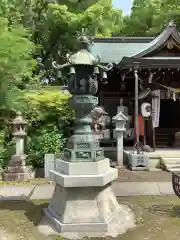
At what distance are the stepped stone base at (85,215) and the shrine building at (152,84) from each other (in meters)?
8.05

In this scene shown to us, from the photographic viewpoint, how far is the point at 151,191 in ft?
28.5

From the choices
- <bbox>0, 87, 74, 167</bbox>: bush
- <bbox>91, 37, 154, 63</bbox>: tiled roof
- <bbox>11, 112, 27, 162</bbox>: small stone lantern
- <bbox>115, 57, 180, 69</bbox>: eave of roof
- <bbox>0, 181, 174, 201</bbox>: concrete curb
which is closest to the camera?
<bbox>0, 181, 174, 201</bbox>: concrete curb

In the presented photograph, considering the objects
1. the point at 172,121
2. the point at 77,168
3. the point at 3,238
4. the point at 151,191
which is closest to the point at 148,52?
the point at 172,121

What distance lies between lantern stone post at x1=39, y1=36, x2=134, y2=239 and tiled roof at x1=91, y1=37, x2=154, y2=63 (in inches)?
446

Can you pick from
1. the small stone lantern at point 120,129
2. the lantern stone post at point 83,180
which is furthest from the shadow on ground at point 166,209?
the small stone lantern at point 120,129

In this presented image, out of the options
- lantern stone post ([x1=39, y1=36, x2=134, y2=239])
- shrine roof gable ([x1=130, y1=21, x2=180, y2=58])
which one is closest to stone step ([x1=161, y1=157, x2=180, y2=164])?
shrine roof gable ([x1=130, y1=21, x2=180, y2=58])

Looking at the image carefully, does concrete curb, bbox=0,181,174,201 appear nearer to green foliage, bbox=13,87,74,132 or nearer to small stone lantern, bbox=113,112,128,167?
small stone lantern, bbox=113,112,128,167

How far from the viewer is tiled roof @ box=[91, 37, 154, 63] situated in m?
17.9

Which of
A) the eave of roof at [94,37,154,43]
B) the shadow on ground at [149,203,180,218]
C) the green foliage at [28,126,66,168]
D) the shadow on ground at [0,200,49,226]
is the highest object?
the eave of roof at [94,37,154,43]

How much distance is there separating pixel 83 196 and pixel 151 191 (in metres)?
3.40

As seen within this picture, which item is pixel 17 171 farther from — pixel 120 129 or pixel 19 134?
pixel 120 129

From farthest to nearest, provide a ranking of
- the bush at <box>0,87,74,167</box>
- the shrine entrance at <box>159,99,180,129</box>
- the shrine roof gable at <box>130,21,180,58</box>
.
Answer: the shrine entrance at <box>159,99,180,129</box> → the shrine roof gable at <box>130,21,180,58</box> → the bush at <box>0,87,74,167</box>

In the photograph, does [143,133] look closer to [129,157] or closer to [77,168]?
[129,157]

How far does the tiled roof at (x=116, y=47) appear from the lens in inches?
706
